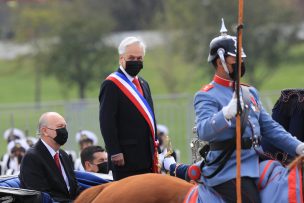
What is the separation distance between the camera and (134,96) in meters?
8.54

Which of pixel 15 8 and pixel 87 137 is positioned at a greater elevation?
pixel 15 8

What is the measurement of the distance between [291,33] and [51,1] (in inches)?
345

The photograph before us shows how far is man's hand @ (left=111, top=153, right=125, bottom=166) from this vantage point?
8391 mm

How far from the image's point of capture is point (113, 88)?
27.9 feet

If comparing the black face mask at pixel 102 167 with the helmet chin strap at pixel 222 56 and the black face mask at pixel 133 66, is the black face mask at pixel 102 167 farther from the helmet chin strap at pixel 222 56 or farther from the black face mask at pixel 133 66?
the helmet chin strap at pixel 222 56

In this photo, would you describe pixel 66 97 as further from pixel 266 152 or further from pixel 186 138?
pixel 266 152

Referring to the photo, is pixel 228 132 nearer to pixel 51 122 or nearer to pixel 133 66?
pixel 133 66

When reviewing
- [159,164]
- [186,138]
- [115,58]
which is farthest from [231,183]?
[115,58]

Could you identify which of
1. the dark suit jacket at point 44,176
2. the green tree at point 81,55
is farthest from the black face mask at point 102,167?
the green tree at point 81,55

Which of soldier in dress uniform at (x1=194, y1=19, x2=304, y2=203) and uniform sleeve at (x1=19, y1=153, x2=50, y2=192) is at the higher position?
soldier in dress uniform at (x1=194, y1=19, x2=304, y2=203)

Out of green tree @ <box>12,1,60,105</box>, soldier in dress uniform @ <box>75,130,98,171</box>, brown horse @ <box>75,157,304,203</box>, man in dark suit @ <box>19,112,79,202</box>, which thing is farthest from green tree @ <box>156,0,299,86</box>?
brown horse @ <box>75,157,304,203</box>

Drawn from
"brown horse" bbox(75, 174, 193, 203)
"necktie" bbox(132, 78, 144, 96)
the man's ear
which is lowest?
"brown horse" bbox(75, 174, 193, 203)

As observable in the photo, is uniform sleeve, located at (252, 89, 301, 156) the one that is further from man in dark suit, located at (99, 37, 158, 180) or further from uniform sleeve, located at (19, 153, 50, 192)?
uniform sleeve, located at (19, 153, 50, 192)

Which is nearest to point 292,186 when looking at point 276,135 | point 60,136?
point 276,135
